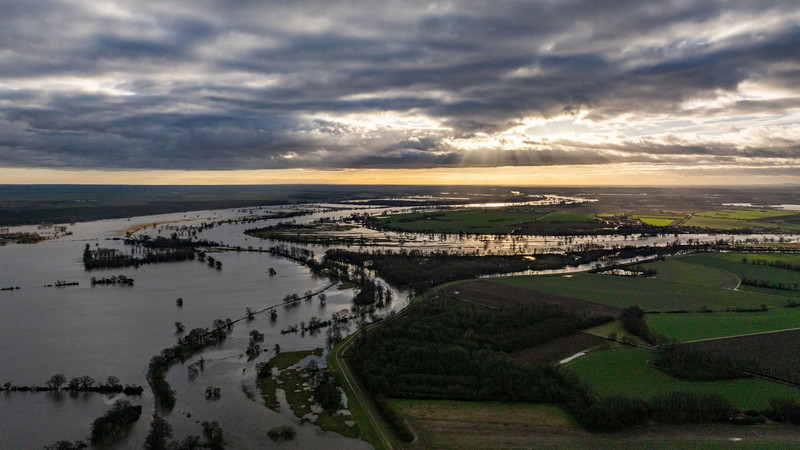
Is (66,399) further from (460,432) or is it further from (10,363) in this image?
(460,432)

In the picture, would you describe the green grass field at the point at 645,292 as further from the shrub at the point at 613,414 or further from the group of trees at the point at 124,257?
the group of trees at the point at 124,257

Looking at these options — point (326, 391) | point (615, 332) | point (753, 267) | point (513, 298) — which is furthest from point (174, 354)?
point (753, 267)

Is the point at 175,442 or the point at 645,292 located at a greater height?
the point at 645,292

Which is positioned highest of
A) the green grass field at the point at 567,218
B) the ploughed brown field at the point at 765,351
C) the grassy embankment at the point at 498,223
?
the green grass field at the point at 567,218

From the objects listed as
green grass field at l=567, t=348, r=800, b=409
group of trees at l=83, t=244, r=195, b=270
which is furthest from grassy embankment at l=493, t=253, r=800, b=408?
group of trees at l=83, t=244, r=195, b=270

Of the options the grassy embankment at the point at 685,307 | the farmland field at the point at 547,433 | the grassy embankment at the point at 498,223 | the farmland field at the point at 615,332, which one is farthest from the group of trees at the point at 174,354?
the grassy embankment at the point at 498,223

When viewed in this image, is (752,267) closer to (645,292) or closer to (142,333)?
(645,292)
